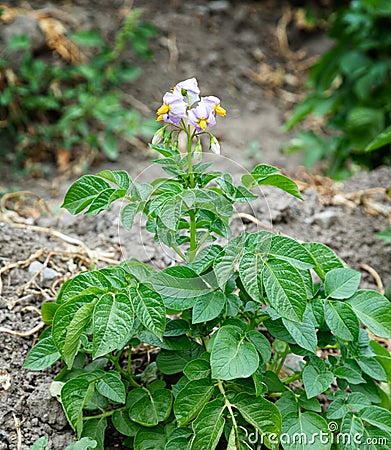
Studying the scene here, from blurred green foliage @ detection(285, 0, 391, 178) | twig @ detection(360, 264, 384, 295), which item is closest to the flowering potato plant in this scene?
twig @ detection(360, 264, 384, 295)

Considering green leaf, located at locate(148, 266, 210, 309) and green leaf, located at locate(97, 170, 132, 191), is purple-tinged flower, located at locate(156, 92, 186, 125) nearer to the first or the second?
green leaf, located at locate(97, 170, 132, 191)

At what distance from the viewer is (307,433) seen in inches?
44.8

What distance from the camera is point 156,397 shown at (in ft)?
4.00

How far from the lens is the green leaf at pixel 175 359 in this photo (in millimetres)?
1232

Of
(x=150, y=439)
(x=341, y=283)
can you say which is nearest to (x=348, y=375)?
(x=341, y=283)

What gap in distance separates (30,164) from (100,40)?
0.67 m

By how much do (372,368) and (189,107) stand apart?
59cm

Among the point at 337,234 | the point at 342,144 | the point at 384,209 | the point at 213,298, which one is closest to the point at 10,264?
the point at 213,298

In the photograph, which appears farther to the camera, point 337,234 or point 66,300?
point 337,234

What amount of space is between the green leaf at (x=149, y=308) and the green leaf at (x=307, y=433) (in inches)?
11.7

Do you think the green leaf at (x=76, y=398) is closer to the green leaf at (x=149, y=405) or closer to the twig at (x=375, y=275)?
the green leaf at (x=149, y=405)

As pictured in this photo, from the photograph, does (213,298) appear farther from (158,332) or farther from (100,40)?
(100,40)

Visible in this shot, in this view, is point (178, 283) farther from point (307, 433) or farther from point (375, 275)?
point (375, 275)

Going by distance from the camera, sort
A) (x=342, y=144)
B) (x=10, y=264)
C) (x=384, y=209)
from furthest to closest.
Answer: (x=342, y=144)
(x=384, y=209)
(x=10, y=264)
